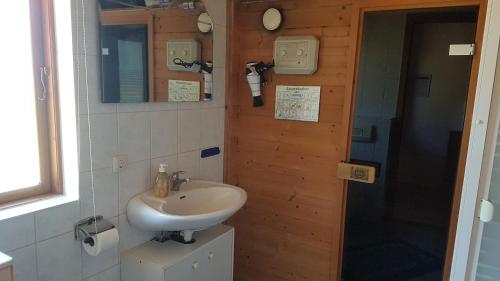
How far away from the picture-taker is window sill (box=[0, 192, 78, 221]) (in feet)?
4.65

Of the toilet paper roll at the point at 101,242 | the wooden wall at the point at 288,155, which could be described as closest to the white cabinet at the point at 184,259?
A: the toilet paper roll at the point at 101,242

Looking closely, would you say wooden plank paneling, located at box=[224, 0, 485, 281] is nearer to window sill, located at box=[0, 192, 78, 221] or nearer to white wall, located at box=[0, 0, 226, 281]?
white wall, located at box=[0, 0, 226, 281]

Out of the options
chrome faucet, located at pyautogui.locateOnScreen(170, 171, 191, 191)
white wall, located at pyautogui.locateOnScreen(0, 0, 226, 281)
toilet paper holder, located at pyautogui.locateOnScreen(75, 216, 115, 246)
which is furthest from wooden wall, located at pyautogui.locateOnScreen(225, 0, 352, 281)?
toilet paper holder, located at pyautogui.locateOnScreen(75, 216, 115, 246)

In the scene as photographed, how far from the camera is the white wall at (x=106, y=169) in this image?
1.48m

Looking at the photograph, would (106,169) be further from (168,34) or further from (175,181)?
(168,34)

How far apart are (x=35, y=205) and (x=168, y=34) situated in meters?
1.10

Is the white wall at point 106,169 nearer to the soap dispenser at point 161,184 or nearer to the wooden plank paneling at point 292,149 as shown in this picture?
the soap dispenser at point 161,184

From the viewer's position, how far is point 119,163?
1793 mm

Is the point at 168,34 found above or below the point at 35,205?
above

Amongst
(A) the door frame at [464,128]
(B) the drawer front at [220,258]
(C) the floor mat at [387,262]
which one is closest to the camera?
(A) the door frame at [464,128]

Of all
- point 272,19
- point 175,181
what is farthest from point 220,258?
point 272,19

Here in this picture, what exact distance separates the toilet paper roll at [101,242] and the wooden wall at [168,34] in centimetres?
74

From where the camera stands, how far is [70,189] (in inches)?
65.2

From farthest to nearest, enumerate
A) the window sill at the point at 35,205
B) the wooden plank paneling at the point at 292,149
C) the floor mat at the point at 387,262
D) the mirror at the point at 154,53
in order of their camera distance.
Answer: the floor mat at the point at 387,262, the wooden plank paneling at the point at 292,149, the mirror at the point at 154,53, the window sill at the point at 35,205
